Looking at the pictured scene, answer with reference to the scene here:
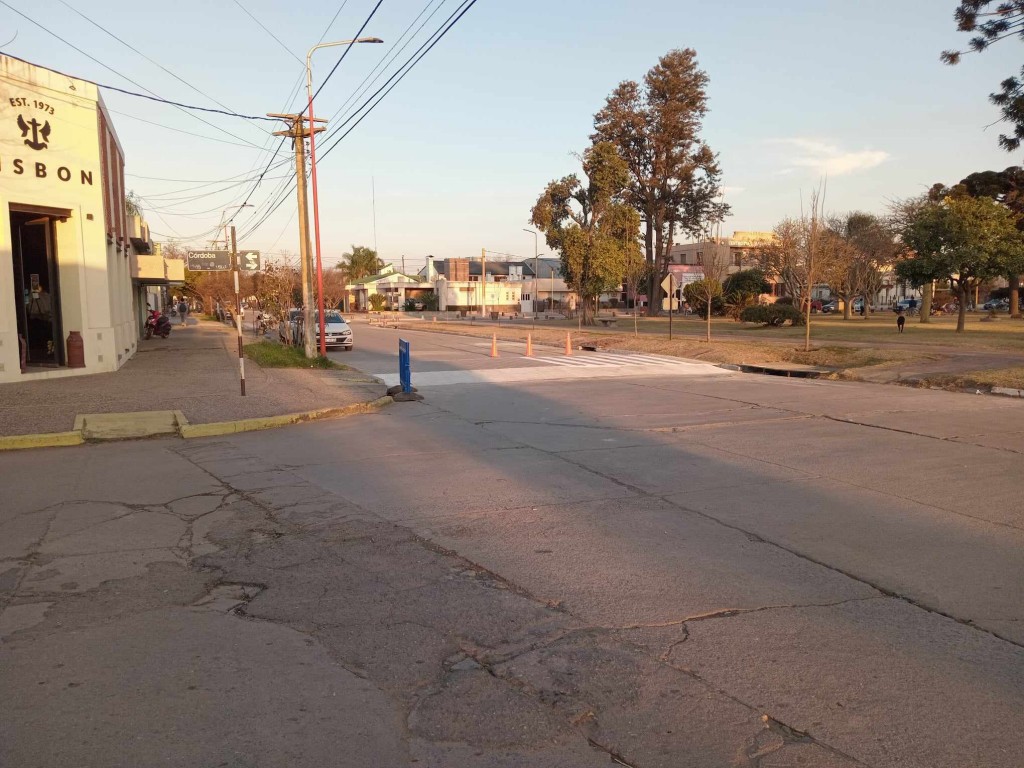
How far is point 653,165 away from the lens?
2510 inches

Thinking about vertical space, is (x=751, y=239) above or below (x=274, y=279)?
above

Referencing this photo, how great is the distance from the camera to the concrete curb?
39.1 ft

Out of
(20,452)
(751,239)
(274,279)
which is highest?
(751,239)

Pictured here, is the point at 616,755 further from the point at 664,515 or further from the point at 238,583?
the point at 664,515

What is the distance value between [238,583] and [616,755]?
3339 millimetres

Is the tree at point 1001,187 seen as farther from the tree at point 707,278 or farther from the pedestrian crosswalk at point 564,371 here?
the pedestrian crosswalk at point 564,371

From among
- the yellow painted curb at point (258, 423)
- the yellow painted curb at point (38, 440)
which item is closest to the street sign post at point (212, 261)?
the yellow painted curb at point (258, 423)

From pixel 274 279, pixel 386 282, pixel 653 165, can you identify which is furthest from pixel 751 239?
pixel 274 279

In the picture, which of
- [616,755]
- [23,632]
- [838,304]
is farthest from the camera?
[838,304]

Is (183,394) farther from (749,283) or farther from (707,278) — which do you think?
(749,283)

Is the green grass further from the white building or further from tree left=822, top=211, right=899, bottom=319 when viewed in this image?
tree left=822, top=211, right=899, bottom=319

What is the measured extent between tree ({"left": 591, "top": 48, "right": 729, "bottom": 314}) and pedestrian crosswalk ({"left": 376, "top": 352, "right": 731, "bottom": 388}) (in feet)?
124

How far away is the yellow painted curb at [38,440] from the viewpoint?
1180 cm

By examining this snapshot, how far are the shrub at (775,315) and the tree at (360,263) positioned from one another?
305ft
